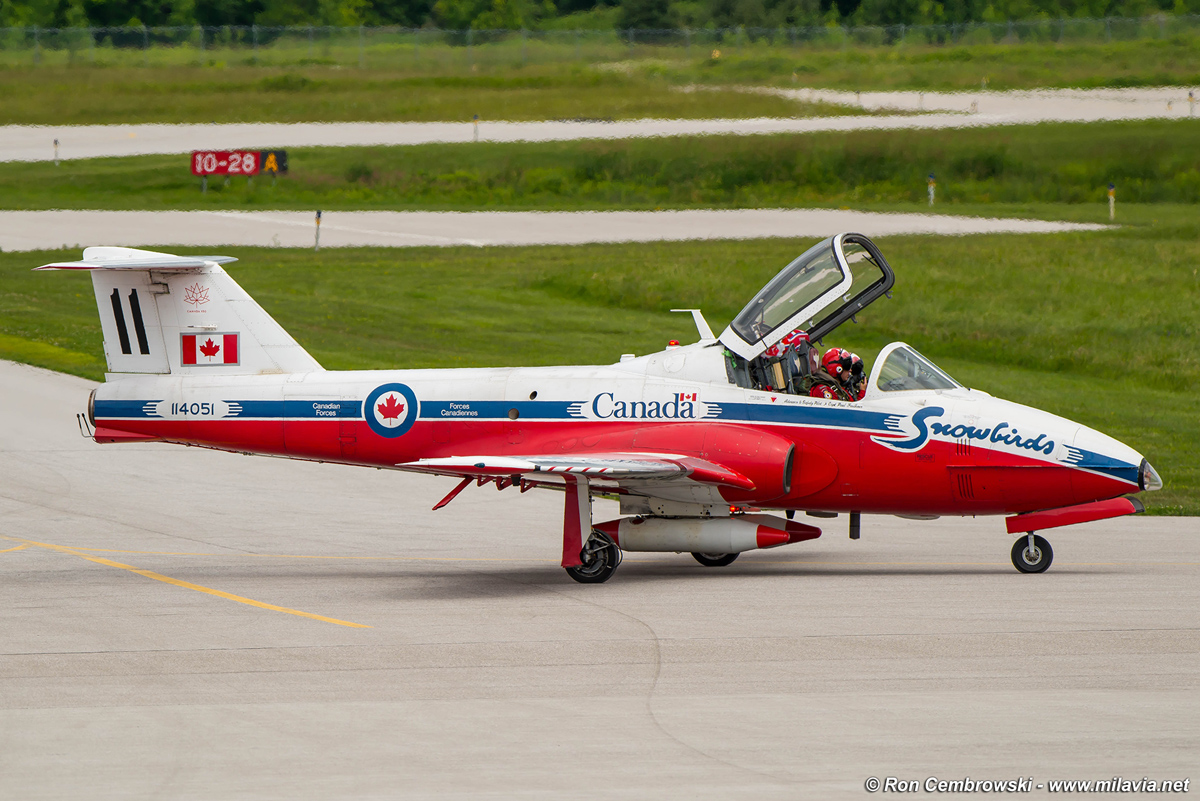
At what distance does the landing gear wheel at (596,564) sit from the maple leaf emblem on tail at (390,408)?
272 cm

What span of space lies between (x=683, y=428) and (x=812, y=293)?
2.09 m

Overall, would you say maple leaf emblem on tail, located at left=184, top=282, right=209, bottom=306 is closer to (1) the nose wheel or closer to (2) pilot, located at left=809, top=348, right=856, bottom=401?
(1) the nose wheel

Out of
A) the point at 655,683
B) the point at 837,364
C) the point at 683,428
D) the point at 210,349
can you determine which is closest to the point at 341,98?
the point at 210,349

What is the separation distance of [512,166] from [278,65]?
25.0 m

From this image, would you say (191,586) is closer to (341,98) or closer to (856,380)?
(856,380)

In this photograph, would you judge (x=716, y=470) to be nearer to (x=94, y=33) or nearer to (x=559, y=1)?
(x=94, y=33)

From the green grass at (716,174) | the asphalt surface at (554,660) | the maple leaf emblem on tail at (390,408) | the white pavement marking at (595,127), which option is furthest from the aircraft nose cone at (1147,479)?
the white pavement marking at (595,127)

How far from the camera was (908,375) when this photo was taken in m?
15.6

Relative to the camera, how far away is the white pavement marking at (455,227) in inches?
1715

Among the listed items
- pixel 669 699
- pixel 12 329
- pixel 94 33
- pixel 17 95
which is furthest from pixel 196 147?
pixel 669 699

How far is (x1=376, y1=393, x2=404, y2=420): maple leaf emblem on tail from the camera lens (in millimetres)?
16203

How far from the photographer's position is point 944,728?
10039 mm

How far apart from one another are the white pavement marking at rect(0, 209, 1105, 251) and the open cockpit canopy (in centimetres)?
2815

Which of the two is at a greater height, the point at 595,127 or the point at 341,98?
the point at 341,98
